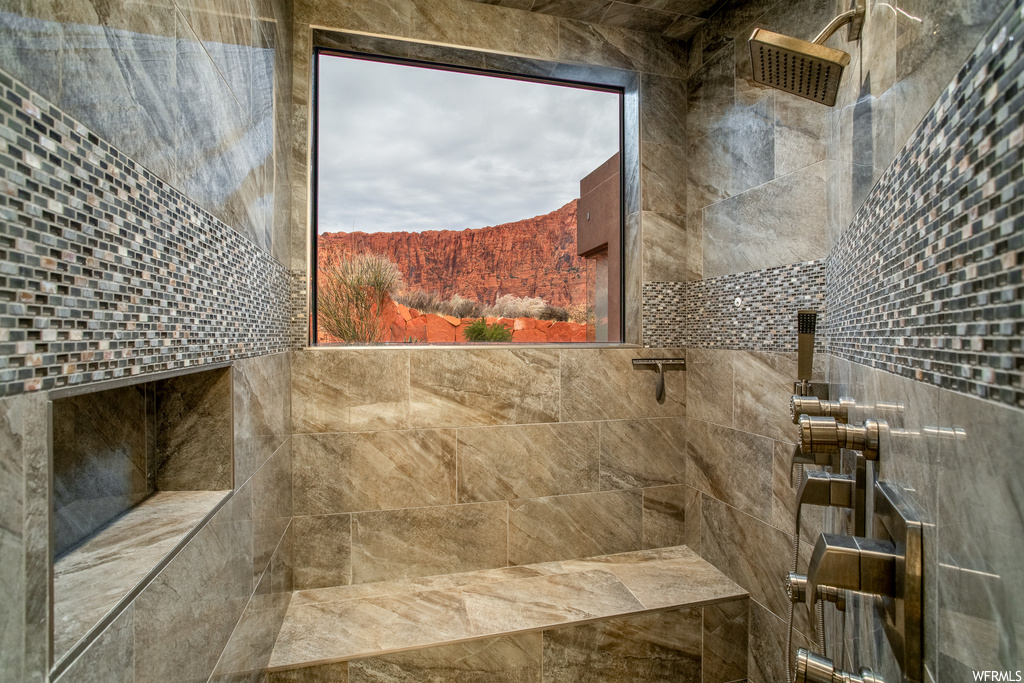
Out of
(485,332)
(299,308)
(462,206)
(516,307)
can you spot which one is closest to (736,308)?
(516,307)

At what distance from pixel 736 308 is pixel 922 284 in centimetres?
165

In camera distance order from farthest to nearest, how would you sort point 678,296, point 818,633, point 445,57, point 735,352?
point 678,296, point 445,57, point 735,352, point 818,633

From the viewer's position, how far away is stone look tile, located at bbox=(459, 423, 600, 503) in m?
2.14

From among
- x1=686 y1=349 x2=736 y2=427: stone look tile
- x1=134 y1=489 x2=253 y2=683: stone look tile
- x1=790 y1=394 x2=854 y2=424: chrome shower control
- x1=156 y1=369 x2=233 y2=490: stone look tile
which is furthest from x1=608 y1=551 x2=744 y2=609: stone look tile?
x1=156 y1=369 x2=233 y2=490: stone look tile

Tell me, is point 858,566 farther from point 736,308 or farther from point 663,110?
point 663,110

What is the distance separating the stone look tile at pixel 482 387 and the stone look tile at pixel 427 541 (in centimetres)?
41

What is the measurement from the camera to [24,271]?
1.59ft

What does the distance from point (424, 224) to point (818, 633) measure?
6.73 feet

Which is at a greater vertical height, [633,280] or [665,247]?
[665,247]

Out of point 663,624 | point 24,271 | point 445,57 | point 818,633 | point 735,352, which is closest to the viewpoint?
point 24,271

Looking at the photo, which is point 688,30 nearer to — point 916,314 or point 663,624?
point 916,314

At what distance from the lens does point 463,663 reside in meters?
1.65

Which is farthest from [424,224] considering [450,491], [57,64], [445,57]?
[57,64]

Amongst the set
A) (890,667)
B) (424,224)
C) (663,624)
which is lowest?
(663,624)
